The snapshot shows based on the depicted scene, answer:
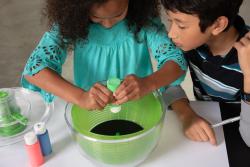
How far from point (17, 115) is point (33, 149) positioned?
0.47ft

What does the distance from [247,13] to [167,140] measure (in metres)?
1.98

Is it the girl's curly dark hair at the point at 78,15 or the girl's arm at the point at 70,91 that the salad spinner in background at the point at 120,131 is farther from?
the girl's curly dark hair at the point at 78,15

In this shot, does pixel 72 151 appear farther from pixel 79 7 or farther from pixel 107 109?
pixel 79 7

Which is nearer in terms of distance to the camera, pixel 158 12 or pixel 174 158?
pixel 174 158

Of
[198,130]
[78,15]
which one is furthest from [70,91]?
[198,130]

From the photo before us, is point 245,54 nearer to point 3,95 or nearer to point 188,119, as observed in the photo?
point 188,119

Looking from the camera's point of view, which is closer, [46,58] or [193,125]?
[193,125]

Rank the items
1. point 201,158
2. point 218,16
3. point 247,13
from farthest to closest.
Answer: point 247,13, point 218,16, point 201,158

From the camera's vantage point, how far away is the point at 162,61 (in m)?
1.08

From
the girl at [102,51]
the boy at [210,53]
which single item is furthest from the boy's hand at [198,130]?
the girl at [102,51]

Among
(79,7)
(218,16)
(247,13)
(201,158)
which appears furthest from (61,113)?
(247,13)

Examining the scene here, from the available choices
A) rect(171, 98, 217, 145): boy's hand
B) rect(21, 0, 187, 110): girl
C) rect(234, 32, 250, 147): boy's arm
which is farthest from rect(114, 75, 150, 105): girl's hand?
rect(234, 32, 250, 147): boy's arm

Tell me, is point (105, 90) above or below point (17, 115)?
above

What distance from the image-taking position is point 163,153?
0.88 m
